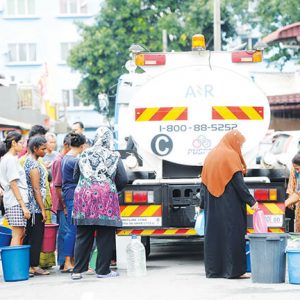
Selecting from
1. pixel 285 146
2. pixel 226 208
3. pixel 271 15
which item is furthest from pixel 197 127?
pixel 271 15

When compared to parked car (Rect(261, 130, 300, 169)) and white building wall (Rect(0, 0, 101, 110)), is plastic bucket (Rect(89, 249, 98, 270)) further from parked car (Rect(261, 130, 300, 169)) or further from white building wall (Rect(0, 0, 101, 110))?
white building wall (Rect(0, 0, 101, 110))

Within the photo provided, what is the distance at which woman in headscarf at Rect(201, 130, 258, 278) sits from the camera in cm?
1210

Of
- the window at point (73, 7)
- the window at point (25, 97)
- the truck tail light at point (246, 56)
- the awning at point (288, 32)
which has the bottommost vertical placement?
the truck tail light at point (246, 56)

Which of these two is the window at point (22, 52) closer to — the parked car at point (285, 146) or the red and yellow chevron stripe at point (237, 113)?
the parked car at point (285, 146)

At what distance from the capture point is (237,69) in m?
14.0

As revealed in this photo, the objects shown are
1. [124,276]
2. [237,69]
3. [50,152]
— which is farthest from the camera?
[50,152]

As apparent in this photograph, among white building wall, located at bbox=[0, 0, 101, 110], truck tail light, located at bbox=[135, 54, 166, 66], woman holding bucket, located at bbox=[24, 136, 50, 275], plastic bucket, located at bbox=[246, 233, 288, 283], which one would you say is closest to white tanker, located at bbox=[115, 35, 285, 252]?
truck tail light, located at bbox=[135, 54, 166, 66]

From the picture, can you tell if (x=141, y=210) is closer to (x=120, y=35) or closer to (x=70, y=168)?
(x=70, y=168)

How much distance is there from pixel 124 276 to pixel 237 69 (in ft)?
10.3

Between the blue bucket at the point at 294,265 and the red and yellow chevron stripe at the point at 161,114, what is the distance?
2.80 metres

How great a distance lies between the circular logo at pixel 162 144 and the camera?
13555 mm

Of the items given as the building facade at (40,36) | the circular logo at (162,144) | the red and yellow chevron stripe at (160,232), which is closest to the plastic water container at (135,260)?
the red and yellow chevron stripe at (160,232)

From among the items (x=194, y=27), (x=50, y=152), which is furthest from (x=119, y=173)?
(x=194, y=27)

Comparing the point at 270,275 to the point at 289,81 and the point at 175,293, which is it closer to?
the point at 175,293
